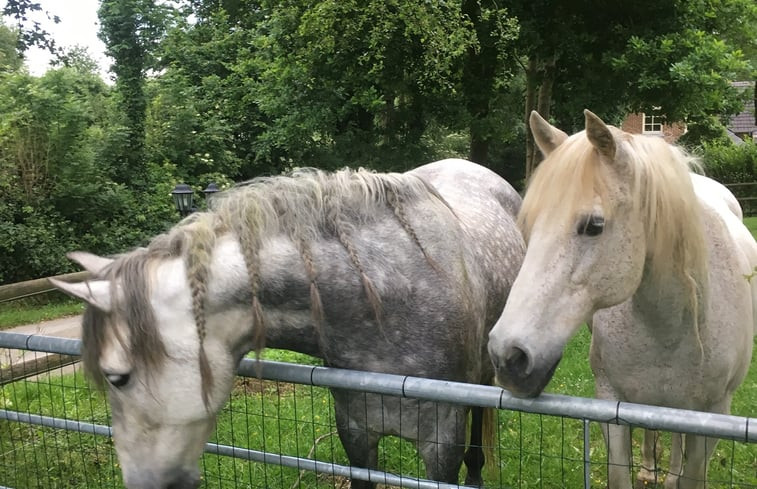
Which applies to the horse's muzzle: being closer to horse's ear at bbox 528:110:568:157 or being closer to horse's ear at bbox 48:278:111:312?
horse's ear at bbox 528:110:568:157

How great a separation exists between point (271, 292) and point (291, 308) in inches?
3.6

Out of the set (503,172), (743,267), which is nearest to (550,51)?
(743,267)

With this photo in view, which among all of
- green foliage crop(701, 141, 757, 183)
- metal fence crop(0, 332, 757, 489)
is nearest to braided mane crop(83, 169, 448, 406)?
metal fence crop(0, 332, 757, 489)

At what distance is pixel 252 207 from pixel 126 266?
1.38 feet

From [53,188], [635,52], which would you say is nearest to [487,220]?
[635,52]

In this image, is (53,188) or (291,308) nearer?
(291,308)

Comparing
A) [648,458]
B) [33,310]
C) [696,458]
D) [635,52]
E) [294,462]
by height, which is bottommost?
[33,310]

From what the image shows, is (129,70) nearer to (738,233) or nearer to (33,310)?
(33,310)

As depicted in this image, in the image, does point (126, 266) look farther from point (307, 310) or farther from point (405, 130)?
point (405, 130)

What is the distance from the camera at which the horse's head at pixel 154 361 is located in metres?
1.75

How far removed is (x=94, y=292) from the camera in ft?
5.76

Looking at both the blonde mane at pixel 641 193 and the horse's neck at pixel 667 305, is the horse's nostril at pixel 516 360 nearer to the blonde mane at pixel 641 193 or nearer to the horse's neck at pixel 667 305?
the blonde mane at pixel 641 193

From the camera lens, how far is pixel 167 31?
16.5m

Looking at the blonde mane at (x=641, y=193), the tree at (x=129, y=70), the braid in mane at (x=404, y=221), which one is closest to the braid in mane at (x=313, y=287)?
the braid in mane at (x=404, y=221)
